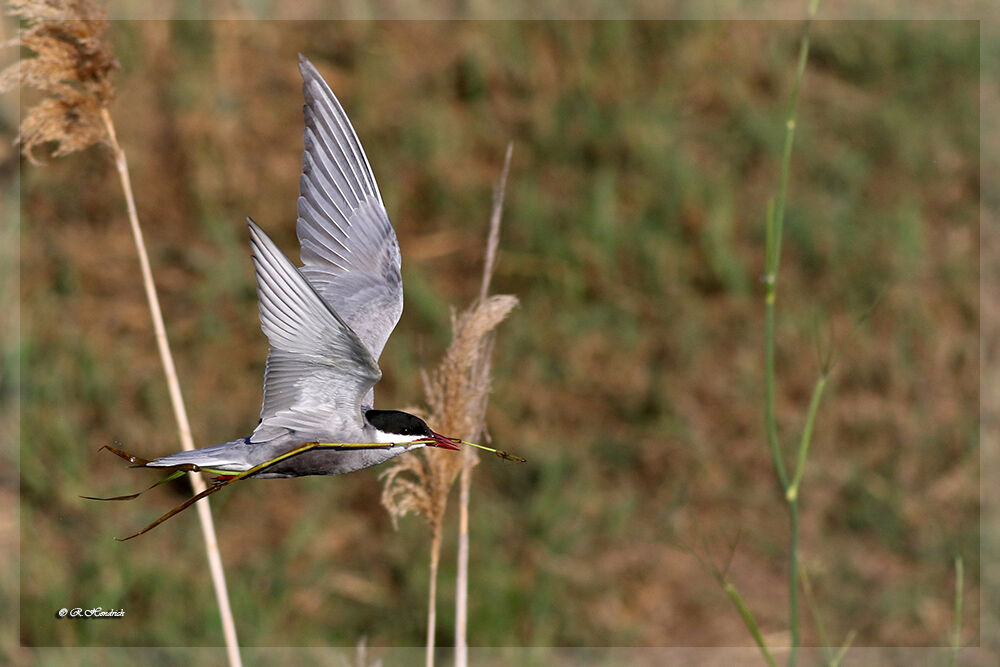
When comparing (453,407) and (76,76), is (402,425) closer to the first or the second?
(453,407)

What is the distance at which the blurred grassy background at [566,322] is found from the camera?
13.1 feet

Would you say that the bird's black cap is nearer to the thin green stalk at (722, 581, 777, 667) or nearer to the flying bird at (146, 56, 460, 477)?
the flying bird at (146, 56, 460, 477)

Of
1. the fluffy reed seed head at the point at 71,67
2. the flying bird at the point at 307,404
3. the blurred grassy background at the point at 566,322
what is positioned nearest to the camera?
the flying bird at the point at 307,404

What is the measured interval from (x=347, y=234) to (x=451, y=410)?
443mm

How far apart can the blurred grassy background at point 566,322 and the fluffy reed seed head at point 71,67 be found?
7.26ft

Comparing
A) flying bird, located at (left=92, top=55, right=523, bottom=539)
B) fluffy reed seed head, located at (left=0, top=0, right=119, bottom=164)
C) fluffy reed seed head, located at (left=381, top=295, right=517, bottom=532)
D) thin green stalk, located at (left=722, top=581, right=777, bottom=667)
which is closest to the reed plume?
fluffy reed seed head, located at (left=381, top=295, right=517, bottom=532)

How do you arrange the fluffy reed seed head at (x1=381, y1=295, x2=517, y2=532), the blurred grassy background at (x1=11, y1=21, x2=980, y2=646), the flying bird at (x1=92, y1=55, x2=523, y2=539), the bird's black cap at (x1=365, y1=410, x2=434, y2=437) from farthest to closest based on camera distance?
the blurred grassy background at (x1=11, y1=21, x2=980, y2=646) < the fluffy reed seed head at (x1=381, y1=295, x2=517, y2=532) < the bird's black cap at (x1=365, y1=410, x2=434, y2=437) < the flying bird at (x1=92, y1=55, x2=523, y2=539)

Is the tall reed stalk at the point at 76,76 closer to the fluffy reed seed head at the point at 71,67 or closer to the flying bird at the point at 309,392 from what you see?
the fluffy reed seed head at the point at 71,67

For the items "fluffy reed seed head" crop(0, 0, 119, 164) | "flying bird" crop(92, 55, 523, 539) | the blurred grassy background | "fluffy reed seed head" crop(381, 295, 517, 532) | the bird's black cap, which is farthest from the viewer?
the blurred grassy background

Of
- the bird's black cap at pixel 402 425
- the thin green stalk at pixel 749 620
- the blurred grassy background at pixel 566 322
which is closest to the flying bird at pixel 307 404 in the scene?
the bird's black cap at pixel 402 425

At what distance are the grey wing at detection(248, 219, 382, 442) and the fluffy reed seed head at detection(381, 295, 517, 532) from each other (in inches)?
8.3

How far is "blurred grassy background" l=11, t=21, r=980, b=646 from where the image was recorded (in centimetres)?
400

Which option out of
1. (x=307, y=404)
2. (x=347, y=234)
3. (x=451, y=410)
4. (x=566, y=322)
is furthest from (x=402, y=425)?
(x=566, y=322)

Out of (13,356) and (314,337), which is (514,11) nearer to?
(13,356)
